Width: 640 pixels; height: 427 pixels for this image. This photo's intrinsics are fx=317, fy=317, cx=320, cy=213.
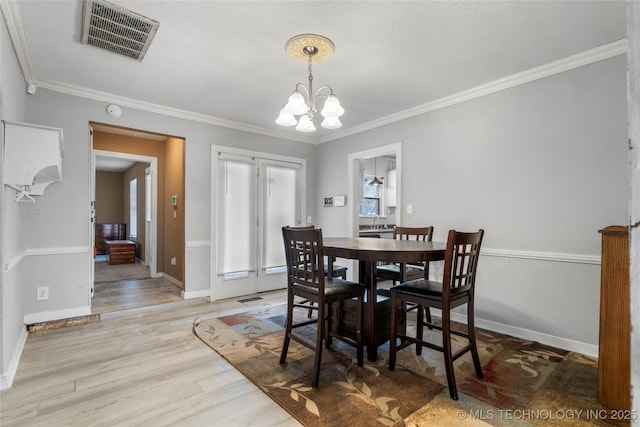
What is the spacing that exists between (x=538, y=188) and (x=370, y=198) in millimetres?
4202

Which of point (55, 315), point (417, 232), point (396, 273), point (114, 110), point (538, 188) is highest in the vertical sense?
point (114, 110)

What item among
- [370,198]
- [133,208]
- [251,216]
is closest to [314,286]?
[251,216]

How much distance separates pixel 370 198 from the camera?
6988mm

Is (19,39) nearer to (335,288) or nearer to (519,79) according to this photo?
(335,288)

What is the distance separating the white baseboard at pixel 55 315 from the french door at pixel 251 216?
142cm

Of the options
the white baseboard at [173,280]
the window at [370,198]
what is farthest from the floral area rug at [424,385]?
the window at [370,198]

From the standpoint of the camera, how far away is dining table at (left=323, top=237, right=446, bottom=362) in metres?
2.08

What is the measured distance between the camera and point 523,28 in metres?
2.27

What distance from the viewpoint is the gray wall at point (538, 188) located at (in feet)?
8.36

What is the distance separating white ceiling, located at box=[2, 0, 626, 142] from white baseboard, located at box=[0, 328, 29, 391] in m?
2.35

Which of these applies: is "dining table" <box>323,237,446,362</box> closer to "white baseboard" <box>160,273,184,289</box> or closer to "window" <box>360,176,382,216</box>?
"white baseboard" <box>160,273,184,289</box>

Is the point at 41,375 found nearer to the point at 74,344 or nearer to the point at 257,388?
the point at 74,344

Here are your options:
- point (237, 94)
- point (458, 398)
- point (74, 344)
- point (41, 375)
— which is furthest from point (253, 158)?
point (458, 398)

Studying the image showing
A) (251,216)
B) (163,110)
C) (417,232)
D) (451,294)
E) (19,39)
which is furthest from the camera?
(251,216)
